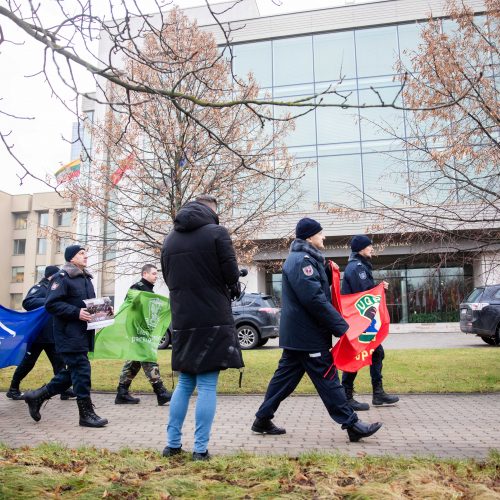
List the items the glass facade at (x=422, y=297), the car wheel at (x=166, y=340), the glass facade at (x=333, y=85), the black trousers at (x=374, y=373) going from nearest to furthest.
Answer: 1. the black trousers at (x=374, y=373)
2. the car wheel at (x=166, y=340)
3. the glass facade at (x=333, y=85)
4. the glass facade at (x=422, y=297)

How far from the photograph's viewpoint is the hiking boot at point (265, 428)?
17.0 ft

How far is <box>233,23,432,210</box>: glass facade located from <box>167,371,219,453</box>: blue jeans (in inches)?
871

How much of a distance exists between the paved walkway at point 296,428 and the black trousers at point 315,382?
270mm

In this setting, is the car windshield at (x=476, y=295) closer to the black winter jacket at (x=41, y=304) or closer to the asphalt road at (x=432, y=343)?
the asphalt road at (x=432, y=343)

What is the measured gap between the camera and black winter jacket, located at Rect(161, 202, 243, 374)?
13.4 feet

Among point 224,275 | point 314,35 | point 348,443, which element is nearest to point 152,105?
point 224,275

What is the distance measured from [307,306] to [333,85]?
78.3 ft

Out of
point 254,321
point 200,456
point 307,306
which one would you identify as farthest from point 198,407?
point 254,321

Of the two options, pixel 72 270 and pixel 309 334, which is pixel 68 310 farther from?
pixel 309 334

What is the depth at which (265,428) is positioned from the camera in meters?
5.20

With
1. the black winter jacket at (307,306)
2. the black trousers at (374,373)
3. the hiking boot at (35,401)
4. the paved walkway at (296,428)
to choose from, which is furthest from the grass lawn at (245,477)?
the black trousers at (374,373)

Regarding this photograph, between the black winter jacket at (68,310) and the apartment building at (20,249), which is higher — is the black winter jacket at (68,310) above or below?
below

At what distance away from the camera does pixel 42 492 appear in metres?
3.12

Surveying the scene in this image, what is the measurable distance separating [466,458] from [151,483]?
2.52m
